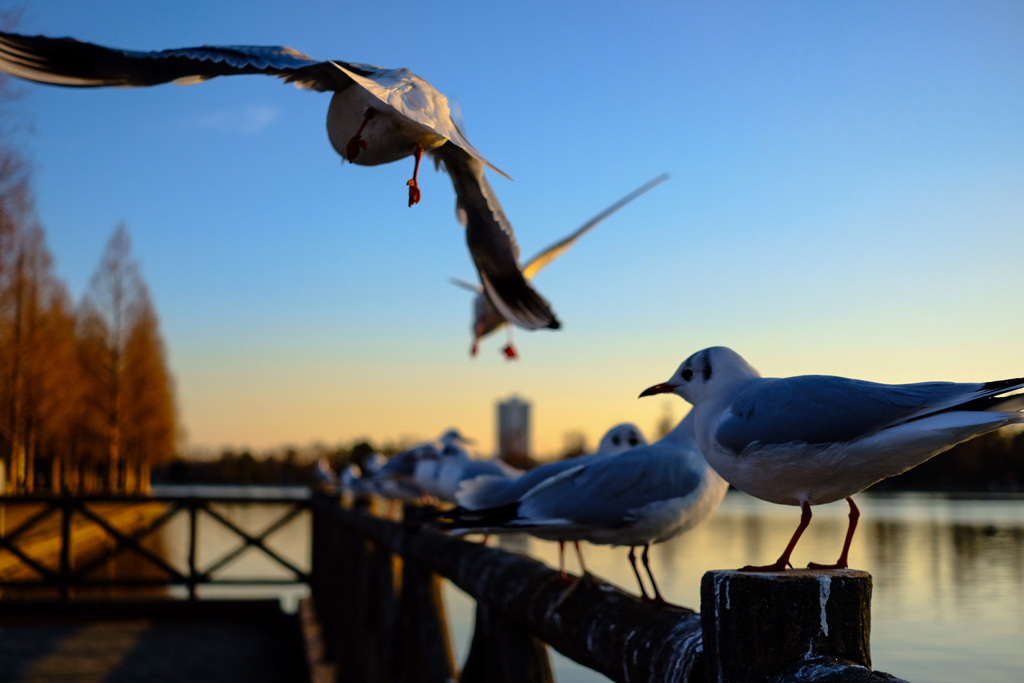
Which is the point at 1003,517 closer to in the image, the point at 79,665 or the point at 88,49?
the point at 79,665

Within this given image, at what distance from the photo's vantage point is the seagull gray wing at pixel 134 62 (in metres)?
2.31

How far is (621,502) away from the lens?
108 inches

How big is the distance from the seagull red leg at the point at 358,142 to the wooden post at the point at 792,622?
67.9 inches

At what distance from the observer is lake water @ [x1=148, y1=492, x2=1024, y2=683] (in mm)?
10766

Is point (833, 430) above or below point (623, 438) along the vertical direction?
above

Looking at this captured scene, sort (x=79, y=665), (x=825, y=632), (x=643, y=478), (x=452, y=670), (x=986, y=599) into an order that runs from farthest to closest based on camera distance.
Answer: (x=986, y=599) < (x=79, y=665) < (x=452, y=670) < (x=643, y=478) < (x=825, y=632)

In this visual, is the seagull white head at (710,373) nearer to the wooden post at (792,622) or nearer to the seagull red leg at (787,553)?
the seagull red leg at (787,553)

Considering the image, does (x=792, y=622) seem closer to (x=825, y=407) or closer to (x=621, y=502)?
(x=825, y=407)

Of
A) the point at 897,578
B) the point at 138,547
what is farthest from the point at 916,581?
the point at 138,547

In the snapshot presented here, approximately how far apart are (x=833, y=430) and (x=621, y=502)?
1.11 meters

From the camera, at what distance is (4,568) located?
1174 cm

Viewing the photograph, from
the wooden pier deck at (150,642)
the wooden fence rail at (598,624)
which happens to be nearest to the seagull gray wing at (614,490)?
the wooden fence rail at (598,624)

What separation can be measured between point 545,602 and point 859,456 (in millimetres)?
904

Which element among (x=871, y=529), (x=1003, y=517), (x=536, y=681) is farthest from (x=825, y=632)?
(x=1003, y=517)
